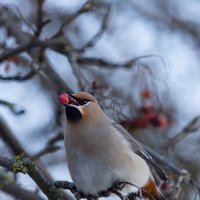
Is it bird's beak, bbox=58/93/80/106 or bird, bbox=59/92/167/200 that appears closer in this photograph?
bird's beak, bbox=58/93/80/106

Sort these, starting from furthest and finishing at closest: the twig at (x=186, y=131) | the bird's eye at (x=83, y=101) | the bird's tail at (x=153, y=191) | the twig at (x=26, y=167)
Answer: the twig at (x=186, y=131) < the bird's tail at (x=153, y=191) < the bird's eye at (x=83, y=101) < the twig at (x=26, y=167)

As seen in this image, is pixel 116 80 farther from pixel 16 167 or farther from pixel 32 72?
pixel 16 167

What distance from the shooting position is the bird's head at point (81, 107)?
4.50 metres

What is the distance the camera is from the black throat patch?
4.53 m

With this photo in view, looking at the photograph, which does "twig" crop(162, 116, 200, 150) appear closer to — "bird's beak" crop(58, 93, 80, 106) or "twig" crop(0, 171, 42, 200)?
"bird's beak" crop(58, 93, 80, 106)

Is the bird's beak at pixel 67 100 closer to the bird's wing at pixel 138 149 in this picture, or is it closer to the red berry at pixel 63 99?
the red berry at pixel 63 99

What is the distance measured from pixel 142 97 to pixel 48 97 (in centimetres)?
229

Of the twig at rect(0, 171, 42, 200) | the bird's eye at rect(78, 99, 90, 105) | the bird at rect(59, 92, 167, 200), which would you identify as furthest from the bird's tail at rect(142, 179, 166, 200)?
the twig at rect(0, 171, 42, 200)

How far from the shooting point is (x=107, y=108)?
15.0 ft

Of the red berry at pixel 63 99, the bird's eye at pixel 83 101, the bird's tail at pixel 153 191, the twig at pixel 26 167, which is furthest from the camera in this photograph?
the bird's tail at pixel 153 191

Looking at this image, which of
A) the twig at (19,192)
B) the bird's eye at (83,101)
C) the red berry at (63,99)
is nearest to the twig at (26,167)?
the twig at (19,192)

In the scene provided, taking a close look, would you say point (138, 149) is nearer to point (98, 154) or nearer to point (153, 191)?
point (153, 191)

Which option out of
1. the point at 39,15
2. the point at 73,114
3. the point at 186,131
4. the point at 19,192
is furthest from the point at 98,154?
the point at 39,15

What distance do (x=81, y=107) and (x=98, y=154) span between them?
1.09 ft
